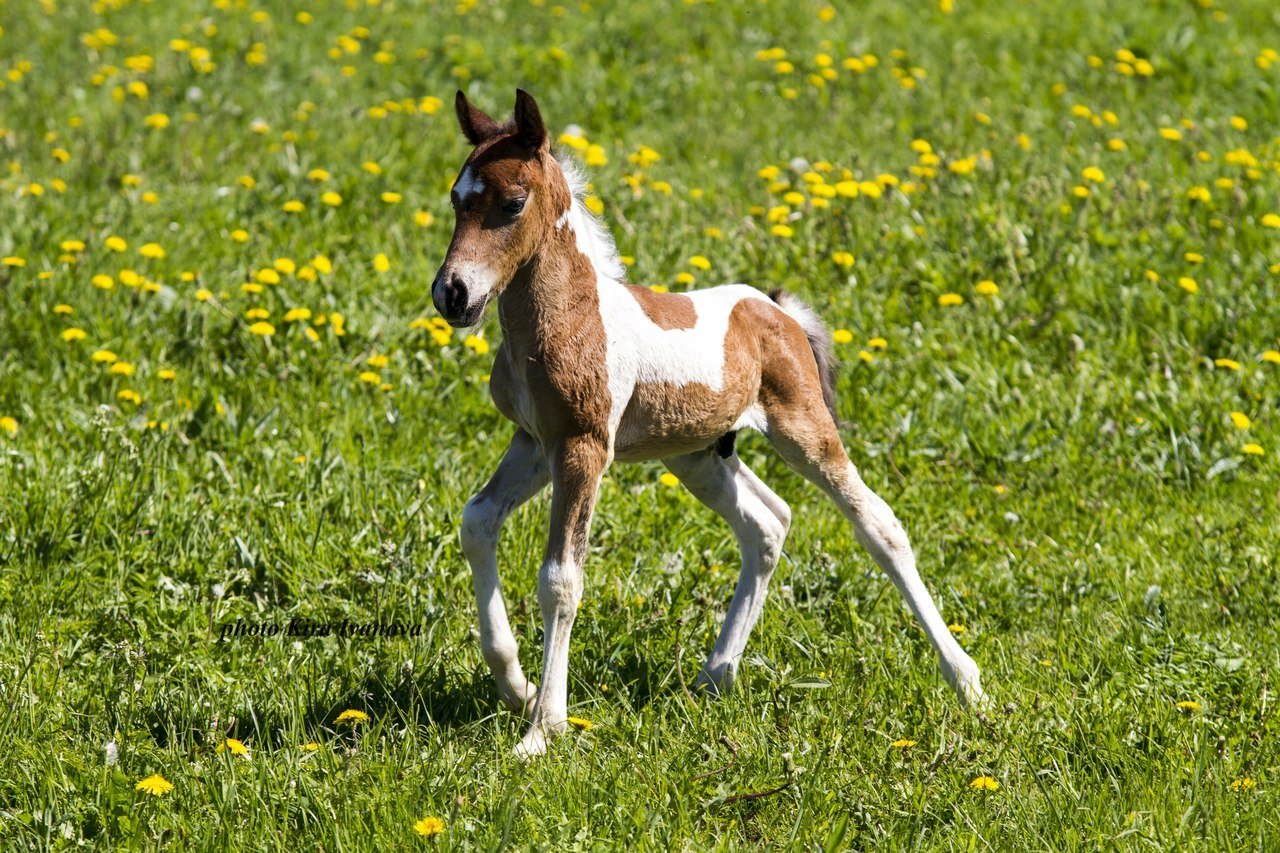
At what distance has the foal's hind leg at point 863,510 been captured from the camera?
4441 mm

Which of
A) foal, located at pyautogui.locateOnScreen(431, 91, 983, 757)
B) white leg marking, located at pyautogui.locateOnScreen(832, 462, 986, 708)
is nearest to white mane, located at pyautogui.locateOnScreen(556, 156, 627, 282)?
foal, located at pyautogui.locateOnScreen(431, 91, 983, 757)

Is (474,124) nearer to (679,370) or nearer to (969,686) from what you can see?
(679,370)

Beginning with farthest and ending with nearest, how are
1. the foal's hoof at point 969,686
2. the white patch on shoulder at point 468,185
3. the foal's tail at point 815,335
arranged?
the foal's tail at point 815,335 → the foal's hoof at point 969,686 → the white patch on shoulder at point 468,185

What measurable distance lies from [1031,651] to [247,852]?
265 cm

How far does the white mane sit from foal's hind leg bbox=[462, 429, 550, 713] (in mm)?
554

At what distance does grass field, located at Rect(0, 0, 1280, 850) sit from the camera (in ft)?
12.6

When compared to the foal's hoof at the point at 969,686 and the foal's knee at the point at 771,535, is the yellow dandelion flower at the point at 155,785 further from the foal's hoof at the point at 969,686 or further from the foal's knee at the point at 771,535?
the foal's hoof at the point at 969,686

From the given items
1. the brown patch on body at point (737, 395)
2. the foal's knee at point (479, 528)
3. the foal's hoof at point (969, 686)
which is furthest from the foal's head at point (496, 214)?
the foal's hoof at point (969, 686)

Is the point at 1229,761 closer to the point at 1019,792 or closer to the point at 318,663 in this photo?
the point at 1019,792

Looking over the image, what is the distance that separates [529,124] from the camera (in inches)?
145

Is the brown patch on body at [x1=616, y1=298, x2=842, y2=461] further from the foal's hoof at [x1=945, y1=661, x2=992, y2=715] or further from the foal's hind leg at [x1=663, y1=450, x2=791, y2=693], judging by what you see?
the foal's hoof at [x1=945, y1=661, x2=992, y2=715]

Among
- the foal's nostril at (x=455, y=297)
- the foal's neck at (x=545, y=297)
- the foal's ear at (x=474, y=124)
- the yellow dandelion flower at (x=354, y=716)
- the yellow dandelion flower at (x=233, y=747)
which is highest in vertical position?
the foal's ear at (x=474, y=124)

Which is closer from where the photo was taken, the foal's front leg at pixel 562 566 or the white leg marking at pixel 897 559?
the foal's front leg at pixel 562 566

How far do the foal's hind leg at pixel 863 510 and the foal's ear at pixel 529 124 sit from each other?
1207 millimetres
